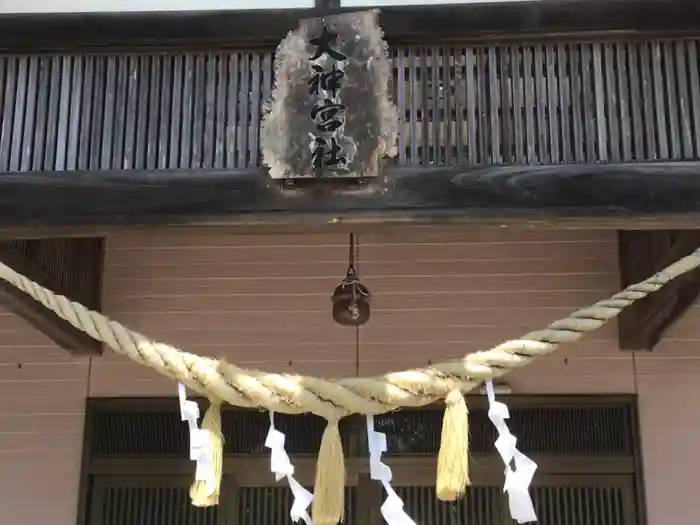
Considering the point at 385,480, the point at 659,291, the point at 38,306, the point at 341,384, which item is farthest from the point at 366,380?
the point at 38,306

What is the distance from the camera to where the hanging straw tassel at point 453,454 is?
2893 mm

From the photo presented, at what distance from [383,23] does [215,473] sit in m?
1.60

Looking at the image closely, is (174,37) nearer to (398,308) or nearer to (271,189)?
(271,189)

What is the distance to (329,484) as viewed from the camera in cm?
301

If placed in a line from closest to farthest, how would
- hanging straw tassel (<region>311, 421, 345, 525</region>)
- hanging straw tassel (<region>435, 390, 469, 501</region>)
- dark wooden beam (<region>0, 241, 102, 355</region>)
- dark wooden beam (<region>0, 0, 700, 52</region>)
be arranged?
hanging straw tassel (<region>435, 390, 469, 501</region>), hanging straw tassel (<region>311, 421, 345, 525</region>), dark wooden beam (<region>0, 0, 700, 52</region>), dark wooden beam (<region>0, 241, 102, 355</region>)

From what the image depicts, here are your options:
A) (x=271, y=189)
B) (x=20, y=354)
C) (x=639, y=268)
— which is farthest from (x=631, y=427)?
(x=20, y=354)

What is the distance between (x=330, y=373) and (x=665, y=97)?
2.18 m

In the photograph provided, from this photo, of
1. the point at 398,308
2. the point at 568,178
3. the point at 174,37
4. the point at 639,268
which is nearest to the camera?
the point at 568,178

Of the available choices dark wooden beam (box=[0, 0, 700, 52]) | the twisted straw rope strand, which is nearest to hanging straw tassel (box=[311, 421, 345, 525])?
the twisted straw rope strand

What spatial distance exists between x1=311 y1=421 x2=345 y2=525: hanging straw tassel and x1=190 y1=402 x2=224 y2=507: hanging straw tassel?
32 centimetres

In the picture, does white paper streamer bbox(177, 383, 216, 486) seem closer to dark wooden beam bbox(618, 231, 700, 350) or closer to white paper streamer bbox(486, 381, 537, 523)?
white paper streamer bbox(486, 381, 537, 523)

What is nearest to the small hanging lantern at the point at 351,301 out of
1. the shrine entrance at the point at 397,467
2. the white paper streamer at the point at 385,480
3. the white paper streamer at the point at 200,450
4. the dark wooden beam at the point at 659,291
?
the shrine entrance at the point at 397,467

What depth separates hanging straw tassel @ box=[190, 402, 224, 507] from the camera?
2.97m

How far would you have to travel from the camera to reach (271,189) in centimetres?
309
